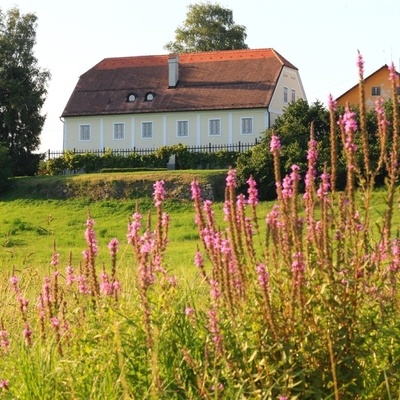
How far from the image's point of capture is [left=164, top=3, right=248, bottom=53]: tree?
78.3 meters

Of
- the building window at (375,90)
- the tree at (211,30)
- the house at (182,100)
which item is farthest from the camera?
the tree at (211,30)

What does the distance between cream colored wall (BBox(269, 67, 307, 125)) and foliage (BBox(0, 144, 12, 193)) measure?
60.4 feet

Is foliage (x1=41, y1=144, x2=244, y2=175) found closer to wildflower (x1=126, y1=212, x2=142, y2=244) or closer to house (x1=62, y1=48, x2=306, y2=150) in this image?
house (x1=62, y1=48, x2=306, y2=150)

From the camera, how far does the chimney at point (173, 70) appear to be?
6588 cm

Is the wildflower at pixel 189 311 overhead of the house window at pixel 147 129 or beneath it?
beneath

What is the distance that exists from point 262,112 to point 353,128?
57.6 m

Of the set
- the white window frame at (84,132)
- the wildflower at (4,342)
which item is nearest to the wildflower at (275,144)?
the wildflower at (4,342)

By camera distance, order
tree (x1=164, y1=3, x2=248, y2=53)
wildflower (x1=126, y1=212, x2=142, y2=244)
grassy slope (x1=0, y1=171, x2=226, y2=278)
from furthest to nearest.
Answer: tree (x1=164, y1=3, x2=248, y2=53), grassy slope (x1=0, y1=171, x2=226, y2=278), wildflower (x1=126, y1=212, x2=142, y2=244)

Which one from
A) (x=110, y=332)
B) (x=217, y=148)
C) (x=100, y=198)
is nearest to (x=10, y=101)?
(x=217, y=148)

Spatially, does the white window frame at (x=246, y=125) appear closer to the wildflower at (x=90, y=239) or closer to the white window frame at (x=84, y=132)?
the white window frame at (x=84, y=132)

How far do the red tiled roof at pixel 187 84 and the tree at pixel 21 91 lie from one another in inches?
94.1

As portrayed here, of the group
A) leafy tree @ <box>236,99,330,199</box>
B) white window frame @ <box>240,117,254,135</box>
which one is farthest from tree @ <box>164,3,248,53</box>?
leafy tree @ <box>236,99,330,199</box>

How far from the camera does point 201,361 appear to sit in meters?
5.88

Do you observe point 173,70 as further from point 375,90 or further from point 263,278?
point 263,278
